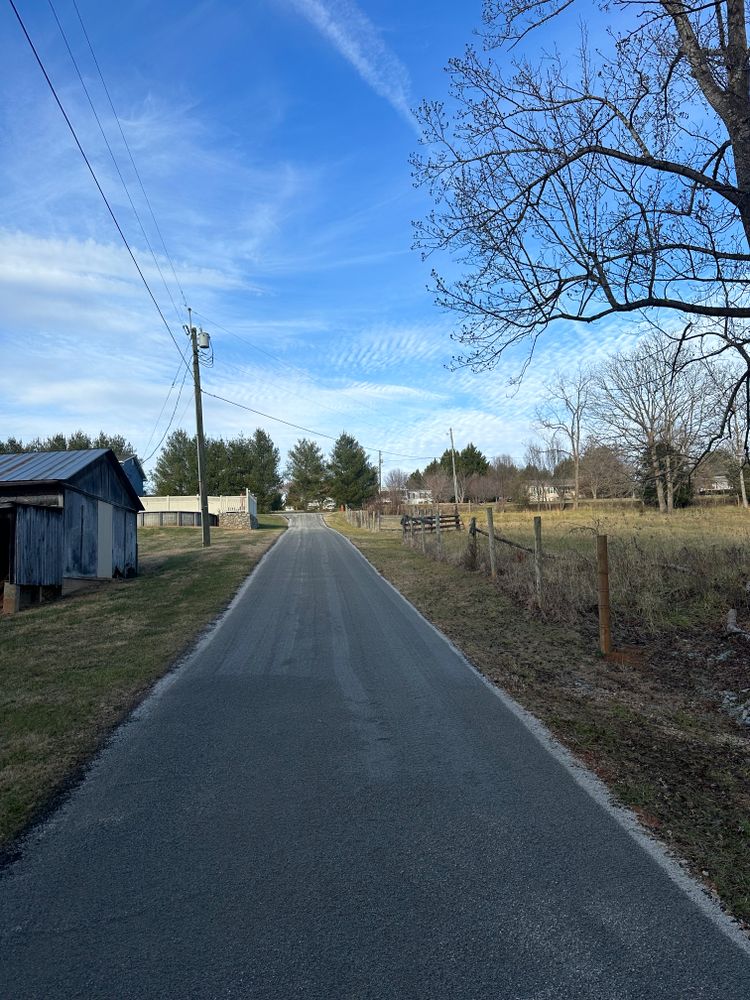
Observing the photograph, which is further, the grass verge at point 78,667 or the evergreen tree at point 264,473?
the evergreen tree at point 264,473

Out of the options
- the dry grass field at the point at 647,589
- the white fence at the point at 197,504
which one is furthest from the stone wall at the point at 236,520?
the dry grass field at the point at 647,589

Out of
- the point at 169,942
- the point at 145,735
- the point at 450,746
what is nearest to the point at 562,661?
the point at 450,746

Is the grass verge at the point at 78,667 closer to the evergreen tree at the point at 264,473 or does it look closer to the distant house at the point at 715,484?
the distant house at the point at 715,484

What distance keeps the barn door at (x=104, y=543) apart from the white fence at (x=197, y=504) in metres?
32.0

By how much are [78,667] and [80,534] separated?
Answer: 8885 mm

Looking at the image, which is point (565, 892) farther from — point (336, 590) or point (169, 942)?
point (336, 590)

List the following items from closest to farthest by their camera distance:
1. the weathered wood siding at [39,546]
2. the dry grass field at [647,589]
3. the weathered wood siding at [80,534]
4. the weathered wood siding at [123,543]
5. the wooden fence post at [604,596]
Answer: the wooden fence post at [604,596]
the dry grass field at [647,589]
the weathered wood siding at [39,546]
the weathered wood siding at [80,534]
the weathered wood siding at [123,543]

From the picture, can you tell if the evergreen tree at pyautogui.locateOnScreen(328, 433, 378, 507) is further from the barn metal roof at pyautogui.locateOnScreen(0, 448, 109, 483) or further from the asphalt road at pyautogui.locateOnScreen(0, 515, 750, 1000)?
the asphalt road at pyautogui.locateOnScreen(0, 515, 750, 1000)

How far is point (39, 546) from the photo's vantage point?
46.1ft

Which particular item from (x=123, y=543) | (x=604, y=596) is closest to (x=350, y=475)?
(x=123, y=543)

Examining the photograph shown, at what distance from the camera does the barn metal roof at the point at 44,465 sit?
15305mm

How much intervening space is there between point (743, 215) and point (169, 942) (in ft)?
27.6

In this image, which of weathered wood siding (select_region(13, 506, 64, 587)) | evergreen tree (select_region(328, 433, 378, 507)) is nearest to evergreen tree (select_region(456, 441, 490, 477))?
evergreen tree (select_region(328, 433, 378, 507))

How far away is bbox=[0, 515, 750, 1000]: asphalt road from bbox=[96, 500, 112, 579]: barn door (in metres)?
12.3
